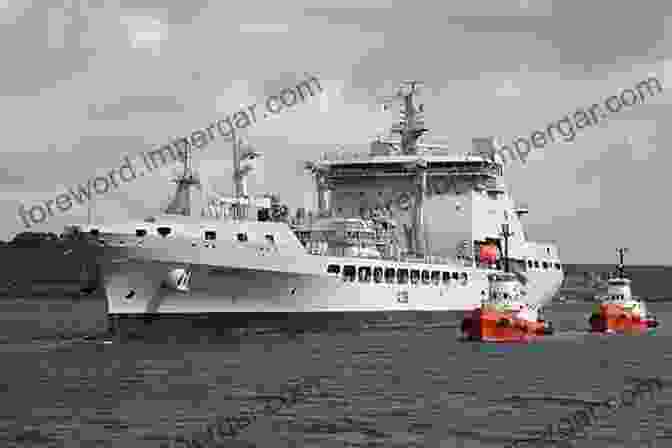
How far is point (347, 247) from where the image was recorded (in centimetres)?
5800

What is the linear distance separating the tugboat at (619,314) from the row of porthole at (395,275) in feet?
32.3

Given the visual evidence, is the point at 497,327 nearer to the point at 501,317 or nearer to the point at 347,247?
the point at 501,317

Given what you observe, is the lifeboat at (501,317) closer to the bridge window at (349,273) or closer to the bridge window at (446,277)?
the bridge window at (349,273)

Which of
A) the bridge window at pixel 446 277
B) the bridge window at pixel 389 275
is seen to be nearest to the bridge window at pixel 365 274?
the bridge window at pixel 389 275

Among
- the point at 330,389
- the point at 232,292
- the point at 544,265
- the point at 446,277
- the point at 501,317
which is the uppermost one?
the point at 544,265

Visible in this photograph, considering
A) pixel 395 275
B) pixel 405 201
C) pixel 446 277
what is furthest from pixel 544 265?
pixel 395 275

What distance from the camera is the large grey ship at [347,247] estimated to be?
4769cm

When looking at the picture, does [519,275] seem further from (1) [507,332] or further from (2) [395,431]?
(2) [395,431]

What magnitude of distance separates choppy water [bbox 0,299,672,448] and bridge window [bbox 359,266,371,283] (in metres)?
5.76

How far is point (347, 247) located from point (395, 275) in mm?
3540

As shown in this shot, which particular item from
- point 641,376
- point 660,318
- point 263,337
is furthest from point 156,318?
point 660,318

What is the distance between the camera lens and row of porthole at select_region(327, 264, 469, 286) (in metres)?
55.1

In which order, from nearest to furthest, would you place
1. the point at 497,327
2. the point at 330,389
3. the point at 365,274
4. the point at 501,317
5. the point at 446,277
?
the point at 330,389 → the point at 497,327 → the point at 501,317 → the point at 365,274 → the point at 446,277

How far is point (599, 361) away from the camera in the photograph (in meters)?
40.8
